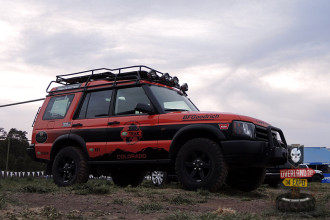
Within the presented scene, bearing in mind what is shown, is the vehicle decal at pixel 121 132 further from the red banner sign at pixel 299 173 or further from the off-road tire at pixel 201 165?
the red banner sign at pixel 299 173

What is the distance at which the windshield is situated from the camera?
7.51m

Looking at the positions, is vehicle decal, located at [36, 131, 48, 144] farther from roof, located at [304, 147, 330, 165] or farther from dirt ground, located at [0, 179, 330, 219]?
roof, located at [304, 147, 330, 165]

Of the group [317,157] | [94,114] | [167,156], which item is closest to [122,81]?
[94,114]

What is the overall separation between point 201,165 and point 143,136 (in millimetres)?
1265

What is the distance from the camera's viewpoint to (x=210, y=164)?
21.3 ft

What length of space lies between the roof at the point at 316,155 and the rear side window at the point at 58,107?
81.7 ft

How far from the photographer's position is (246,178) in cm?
796

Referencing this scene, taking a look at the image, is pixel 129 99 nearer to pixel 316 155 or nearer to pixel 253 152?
pixel 253 152

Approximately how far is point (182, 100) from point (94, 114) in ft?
6.20

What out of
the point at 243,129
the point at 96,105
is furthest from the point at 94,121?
the point at 243,129

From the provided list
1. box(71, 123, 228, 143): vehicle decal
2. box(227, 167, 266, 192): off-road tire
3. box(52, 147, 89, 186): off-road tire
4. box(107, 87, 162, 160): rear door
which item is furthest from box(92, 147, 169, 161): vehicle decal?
box(227, 167, 266, 192): off-road tire

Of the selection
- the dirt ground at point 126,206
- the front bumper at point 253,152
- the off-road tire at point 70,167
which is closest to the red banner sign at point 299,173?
the dirt ground at point 126,206

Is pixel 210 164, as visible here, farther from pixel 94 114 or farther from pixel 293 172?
pixel 94 114

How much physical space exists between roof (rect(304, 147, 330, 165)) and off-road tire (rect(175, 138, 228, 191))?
25.4m
